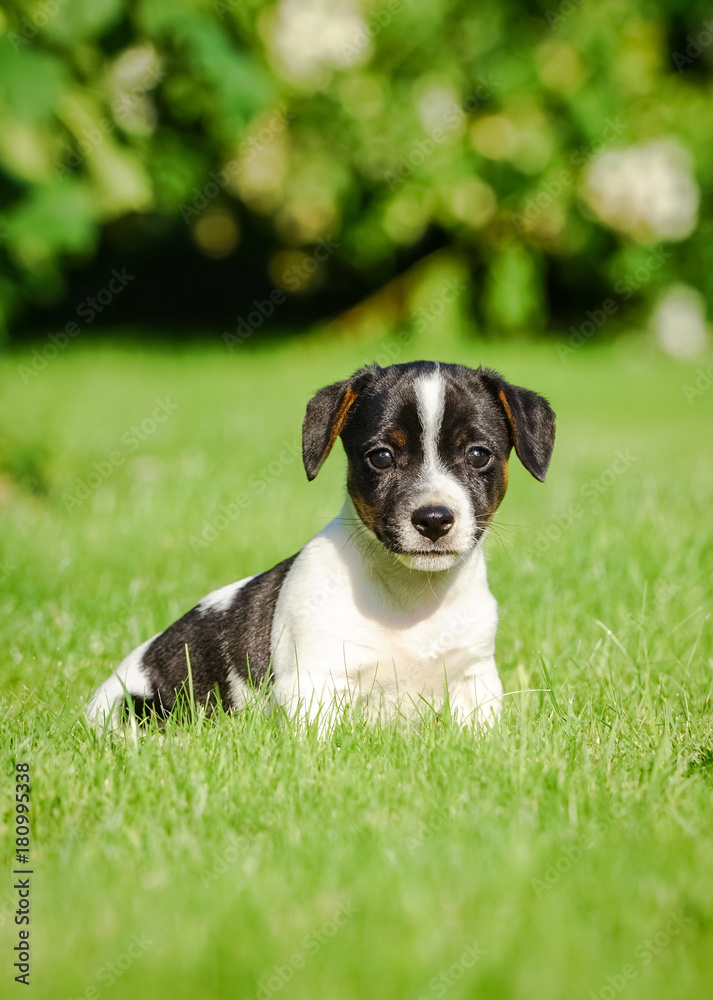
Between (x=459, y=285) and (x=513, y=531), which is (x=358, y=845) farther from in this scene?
(x=459, y=285)

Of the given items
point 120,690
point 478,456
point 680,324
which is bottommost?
point 680,324

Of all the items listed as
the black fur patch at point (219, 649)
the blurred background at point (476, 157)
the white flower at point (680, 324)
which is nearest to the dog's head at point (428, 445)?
the black fur patch at point (219, 649)

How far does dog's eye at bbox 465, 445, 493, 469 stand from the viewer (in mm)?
3805

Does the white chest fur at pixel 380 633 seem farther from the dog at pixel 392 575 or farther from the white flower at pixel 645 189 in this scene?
the white flower at pixel 645 189

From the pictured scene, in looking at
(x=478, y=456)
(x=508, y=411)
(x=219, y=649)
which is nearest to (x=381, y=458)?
(x=478, y=456)

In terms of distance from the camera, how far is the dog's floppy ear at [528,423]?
3873mm

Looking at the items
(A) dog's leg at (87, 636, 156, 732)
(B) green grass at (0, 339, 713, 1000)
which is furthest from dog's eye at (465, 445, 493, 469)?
(A) dog's leg at (87, 636, 156, 732)

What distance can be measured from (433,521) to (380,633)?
52 centimetres

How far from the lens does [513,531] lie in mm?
6461

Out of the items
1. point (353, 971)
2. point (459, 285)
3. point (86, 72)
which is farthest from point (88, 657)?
point (459, 285)

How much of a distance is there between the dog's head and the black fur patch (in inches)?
22.0

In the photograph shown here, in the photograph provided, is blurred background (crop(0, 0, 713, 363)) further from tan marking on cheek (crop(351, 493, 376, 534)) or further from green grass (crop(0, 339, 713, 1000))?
tan marking on cheek (crop(351, 493, 376, 534))

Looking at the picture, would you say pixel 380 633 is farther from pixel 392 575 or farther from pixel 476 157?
pixel 476 157

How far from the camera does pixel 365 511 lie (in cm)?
380
